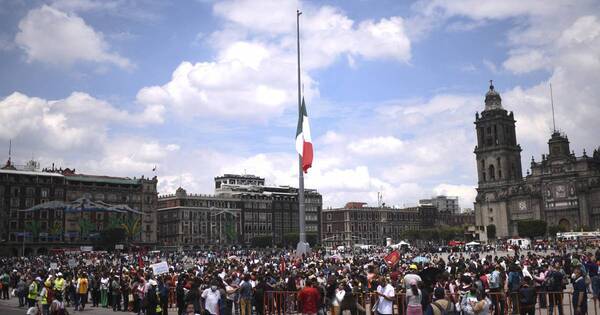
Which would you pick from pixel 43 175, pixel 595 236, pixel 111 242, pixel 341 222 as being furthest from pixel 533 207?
pixel 43 175

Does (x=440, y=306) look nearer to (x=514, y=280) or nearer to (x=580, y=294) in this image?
(x=580, y=294)

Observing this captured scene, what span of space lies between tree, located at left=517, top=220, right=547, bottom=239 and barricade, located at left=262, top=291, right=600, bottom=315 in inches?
3306

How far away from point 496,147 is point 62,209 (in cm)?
8037

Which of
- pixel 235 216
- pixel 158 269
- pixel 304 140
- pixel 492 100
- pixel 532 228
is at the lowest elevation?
pixel 158 269

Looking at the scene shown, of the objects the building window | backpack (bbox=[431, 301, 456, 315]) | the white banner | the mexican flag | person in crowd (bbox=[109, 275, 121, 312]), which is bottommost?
person in crowd (bbox=[109, 275, 121, 312])

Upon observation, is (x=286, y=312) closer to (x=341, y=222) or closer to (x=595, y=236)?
(x=595, y=236)

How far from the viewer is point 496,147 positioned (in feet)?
383

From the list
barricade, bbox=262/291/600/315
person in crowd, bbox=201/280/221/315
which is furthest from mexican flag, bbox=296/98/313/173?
person in crowd, bbox=201/280/221/315

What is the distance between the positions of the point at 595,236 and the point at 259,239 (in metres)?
74.2

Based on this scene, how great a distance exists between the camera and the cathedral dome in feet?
396

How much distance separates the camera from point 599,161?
11262 centimetres

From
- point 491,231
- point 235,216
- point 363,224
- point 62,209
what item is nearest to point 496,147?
point 491,231

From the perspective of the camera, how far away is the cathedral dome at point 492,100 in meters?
121

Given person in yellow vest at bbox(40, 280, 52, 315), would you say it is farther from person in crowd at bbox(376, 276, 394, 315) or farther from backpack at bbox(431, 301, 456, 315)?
backpack at bbox(431, 301, 456, 315)
